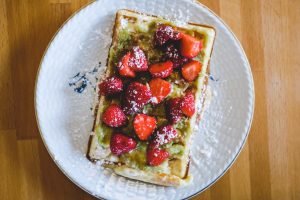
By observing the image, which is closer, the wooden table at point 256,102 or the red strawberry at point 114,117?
the red strawberry at point 114,117

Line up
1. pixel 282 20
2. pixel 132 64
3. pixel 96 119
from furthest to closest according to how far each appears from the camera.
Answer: pixel 282 20
pixel 96 119
pixel 132 64

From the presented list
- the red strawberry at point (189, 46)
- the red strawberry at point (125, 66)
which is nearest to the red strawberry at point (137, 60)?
the red strawberry at point (125, 66)

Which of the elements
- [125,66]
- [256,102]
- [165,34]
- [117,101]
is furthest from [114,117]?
[256,102]

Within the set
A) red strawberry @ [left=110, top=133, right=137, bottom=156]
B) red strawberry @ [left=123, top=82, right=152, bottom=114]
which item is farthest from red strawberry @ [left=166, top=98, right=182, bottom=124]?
red strawberry @ [left=110, top=133, right=137, bottom=156]

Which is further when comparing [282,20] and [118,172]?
[282,20]

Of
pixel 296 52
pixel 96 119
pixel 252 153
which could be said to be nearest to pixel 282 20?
pixel 296 52

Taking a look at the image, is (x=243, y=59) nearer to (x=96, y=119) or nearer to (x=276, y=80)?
(x=276, y=80)

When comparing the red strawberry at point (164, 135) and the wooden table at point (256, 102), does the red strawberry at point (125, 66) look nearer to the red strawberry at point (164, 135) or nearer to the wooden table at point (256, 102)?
the red strawberry at point (164, 135)
